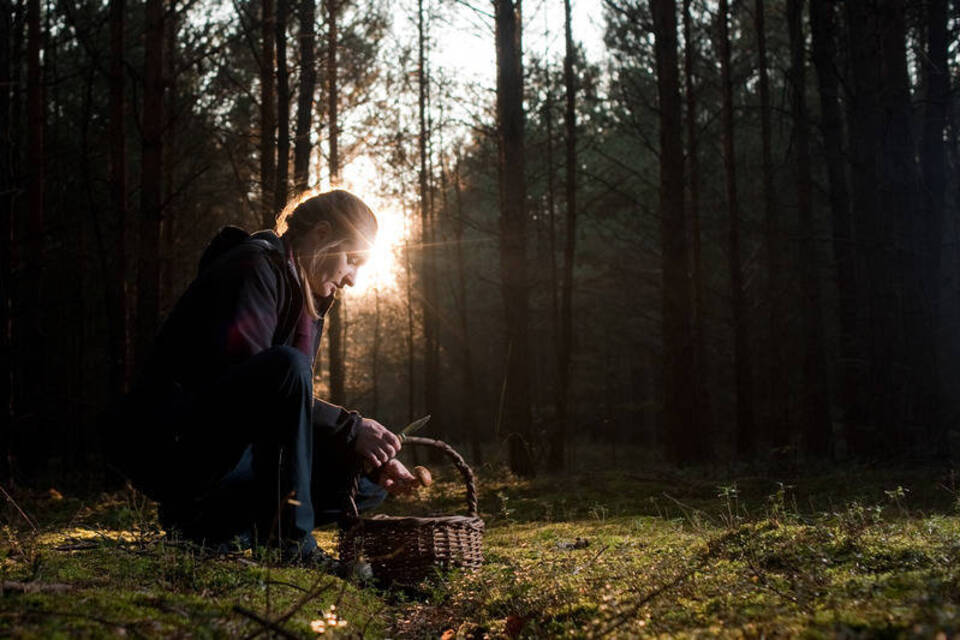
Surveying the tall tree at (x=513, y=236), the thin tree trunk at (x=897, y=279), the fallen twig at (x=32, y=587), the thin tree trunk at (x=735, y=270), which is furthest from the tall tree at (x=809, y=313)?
the fallen twig at (x=32, y=587)

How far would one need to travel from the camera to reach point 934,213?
39.3 feet

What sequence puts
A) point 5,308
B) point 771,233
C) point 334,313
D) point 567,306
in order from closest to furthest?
point 5,308 < point 567,306 < point 771,233 < point 334,313

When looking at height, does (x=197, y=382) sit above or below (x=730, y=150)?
below

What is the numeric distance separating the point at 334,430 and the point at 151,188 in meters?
7.56

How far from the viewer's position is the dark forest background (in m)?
10.8

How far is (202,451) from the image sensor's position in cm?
353

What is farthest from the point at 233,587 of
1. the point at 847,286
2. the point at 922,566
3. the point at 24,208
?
the point at 24,208

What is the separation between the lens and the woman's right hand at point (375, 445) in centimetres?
394

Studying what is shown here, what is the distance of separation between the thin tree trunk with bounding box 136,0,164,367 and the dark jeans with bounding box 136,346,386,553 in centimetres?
703

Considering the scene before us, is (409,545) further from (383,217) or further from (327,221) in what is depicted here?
(383,217)

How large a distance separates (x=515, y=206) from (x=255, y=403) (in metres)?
8.50

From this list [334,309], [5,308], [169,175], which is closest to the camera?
[5,308]

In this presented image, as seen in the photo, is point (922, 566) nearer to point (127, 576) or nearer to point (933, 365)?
point (127, 576)

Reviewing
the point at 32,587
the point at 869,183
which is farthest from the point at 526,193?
the point at 32,587
